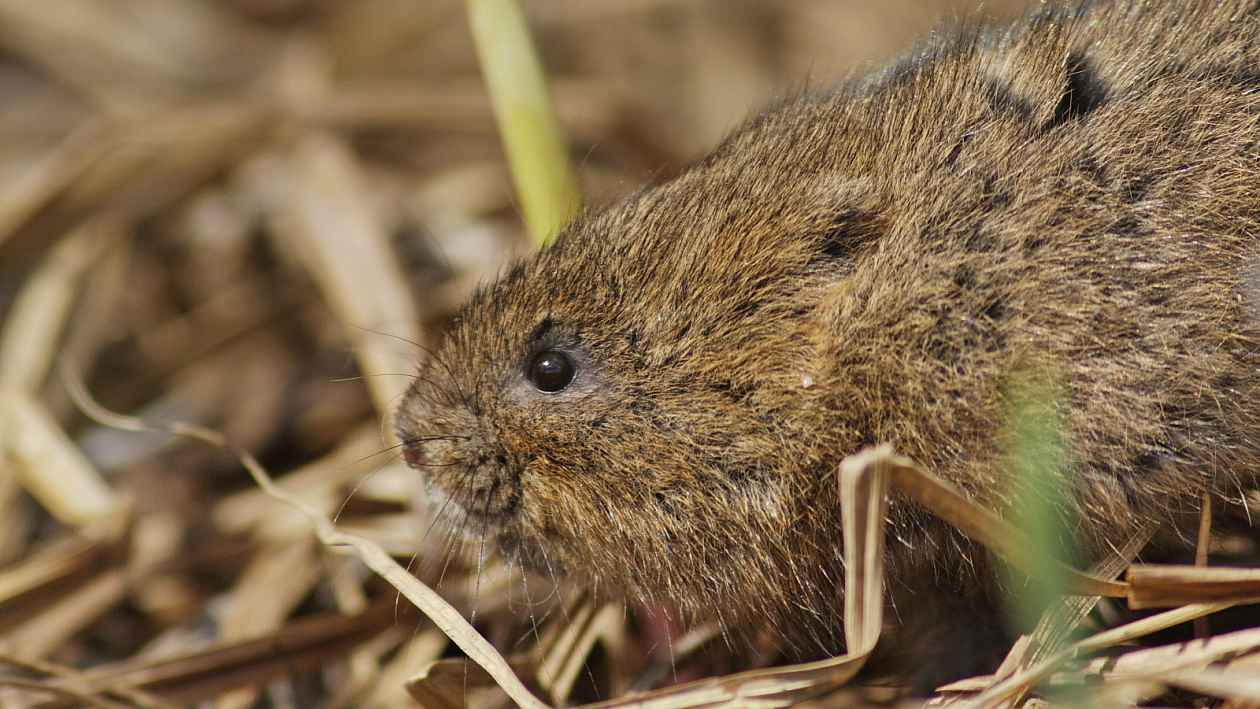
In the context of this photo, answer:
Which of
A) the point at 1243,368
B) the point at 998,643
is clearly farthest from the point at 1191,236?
the point at 998,643

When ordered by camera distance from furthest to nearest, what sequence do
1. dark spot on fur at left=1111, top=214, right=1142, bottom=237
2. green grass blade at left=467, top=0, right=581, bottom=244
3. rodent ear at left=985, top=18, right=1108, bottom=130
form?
green grass blade at left=467, top=0, right=581, bottom=244, rodent ear at left=985, top=18, right=1108, bottom=130, dark spot on fur at left=1111, top=214, right=1142, bottom=237

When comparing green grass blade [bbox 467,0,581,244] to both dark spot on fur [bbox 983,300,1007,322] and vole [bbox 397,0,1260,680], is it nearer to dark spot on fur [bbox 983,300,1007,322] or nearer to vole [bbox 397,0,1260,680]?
vole [bbox 397,0,1260,680]

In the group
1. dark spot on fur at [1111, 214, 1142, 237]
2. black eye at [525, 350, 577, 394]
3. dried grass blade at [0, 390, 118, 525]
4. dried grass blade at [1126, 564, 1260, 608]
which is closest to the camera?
dried grass blade at [1126, 564, 1260, 608]

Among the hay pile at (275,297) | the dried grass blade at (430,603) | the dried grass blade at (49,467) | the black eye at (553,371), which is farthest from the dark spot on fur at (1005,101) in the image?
the dried grass blade at (49,467)

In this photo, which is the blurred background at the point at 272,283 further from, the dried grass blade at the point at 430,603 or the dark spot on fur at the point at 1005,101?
the dark spot on fur at the point at 1005,101

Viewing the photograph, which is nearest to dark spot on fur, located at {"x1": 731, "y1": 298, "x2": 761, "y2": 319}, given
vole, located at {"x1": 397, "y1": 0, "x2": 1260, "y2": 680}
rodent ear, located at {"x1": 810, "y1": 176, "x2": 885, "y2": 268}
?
vole, located at {"x1": 397, "y1": 0, "x2": 1260, "y2": 680}

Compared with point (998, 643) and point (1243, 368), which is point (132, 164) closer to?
point (998, 643)

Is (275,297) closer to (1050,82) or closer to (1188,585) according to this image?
(1050,82)

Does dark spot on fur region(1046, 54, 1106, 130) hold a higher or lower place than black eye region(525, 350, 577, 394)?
higher
